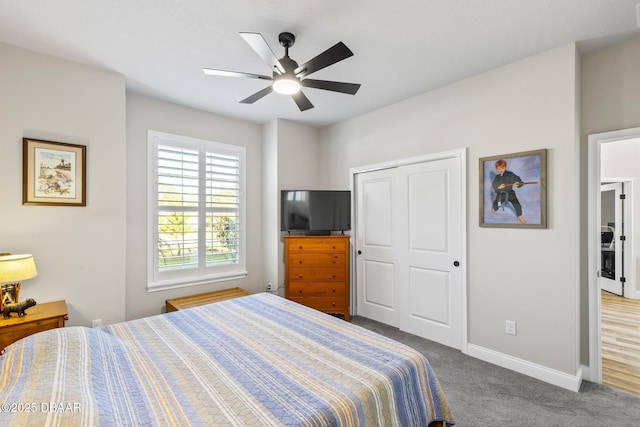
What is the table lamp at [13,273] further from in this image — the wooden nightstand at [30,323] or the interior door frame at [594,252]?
the interior door frame at [594,252]

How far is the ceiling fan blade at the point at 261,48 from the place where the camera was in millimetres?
1740

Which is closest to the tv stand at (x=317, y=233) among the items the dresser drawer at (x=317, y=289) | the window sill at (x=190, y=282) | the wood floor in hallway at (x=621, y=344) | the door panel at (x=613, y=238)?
the dresser drawer at (x=317, y=289)

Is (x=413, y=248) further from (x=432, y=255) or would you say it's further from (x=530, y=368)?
(x=530, y=368)

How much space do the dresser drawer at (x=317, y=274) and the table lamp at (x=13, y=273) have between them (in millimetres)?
2516

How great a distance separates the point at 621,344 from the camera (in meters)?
3.13

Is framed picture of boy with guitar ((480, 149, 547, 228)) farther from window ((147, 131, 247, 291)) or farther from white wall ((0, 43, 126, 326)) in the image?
white wall ((0, 43, 126, 326))

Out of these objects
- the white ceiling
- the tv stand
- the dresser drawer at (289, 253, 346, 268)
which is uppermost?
the white ceiling

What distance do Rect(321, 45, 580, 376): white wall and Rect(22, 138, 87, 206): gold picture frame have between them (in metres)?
3.46

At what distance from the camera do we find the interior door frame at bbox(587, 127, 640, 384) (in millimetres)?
2453

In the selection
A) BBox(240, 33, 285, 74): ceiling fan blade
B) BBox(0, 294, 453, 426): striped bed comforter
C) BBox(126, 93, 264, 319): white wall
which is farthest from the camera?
BBox(126, 93, 264, 319): white wall

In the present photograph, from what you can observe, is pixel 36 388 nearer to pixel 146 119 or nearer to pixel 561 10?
pixel 146 119

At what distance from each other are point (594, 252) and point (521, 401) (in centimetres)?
138

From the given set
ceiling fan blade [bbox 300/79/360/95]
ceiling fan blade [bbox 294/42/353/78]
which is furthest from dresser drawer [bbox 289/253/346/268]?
ceiling fan blade [bbox 294/42/353/78]

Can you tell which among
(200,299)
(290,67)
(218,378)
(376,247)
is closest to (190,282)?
(200,299)
